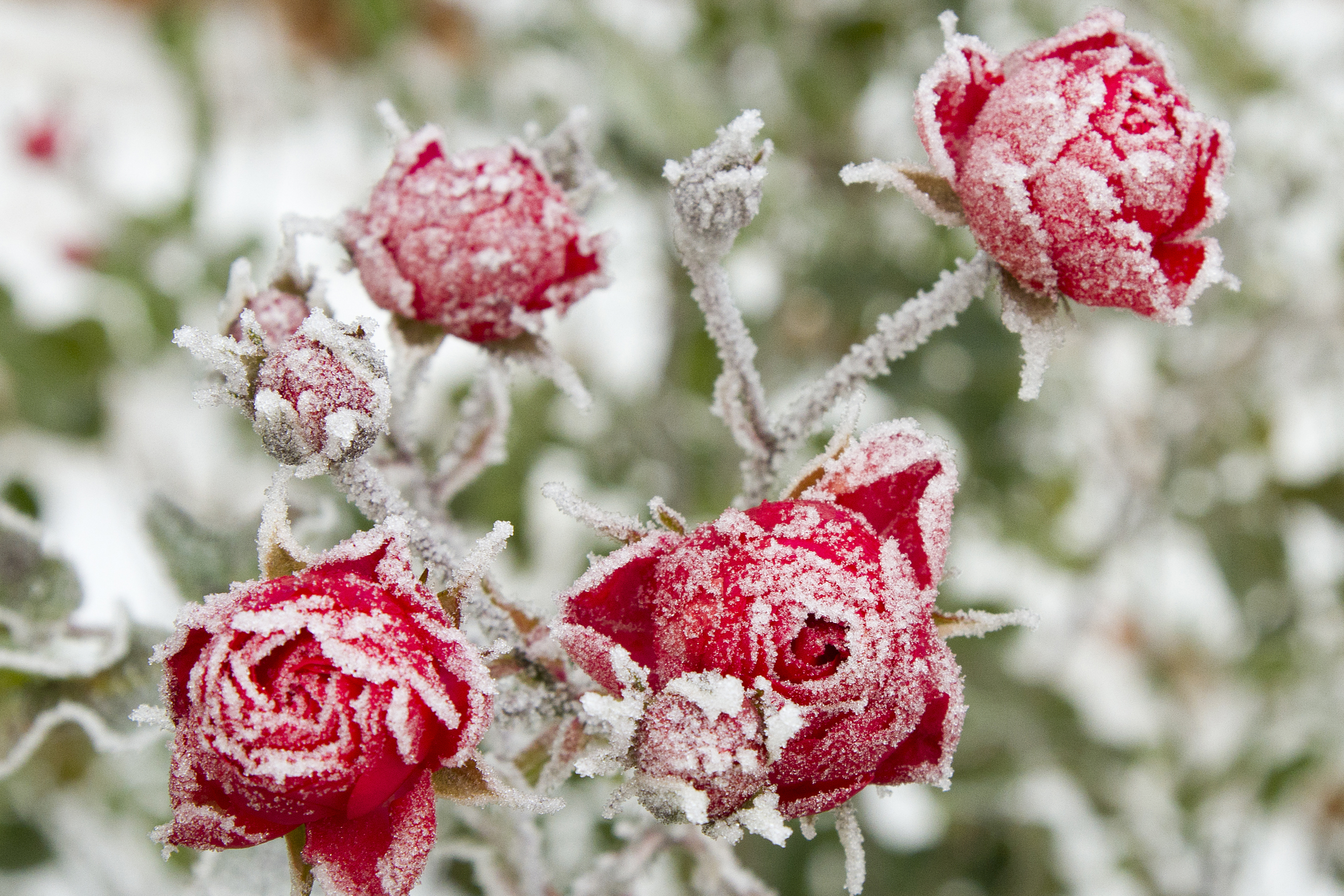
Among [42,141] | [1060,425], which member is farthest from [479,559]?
[42,141]

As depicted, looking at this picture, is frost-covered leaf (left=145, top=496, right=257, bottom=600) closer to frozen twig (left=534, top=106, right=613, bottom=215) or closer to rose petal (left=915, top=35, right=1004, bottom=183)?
frozen twig (left=534, top=106, right=613, bottom=215)

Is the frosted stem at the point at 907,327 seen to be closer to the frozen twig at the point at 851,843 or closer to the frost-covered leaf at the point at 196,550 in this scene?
the frozen twig at the point at 851,843

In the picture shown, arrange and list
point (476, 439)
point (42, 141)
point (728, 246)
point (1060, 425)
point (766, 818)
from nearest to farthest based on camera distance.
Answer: point (766, 818) < point (728, 246) < point (476, 439) < point (1060, 425) < point (42, 141)

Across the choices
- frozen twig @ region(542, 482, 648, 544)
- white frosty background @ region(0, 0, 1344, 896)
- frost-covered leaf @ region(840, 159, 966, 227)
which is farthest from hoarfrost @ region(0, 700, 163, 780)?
frost-covered leaf @ region(840, 159, 966, 227)

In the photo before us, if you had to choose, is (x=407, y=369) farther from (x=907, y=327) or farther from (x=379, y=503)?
(x=907, y=327)

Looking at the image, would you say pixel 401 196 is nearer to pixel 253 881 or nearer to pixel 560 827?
pixel 253 881

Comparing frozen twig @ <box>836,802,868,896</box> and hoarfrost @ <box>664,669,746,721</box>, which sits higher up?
hoarfrost @ <box>664,669,746,721</box>

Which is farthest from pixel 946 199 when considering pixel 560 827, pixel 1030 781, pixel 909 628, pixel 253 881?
pixel 1030 781
